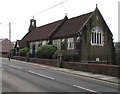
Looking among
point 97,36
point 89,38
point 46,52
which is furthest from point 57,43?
point 97,36

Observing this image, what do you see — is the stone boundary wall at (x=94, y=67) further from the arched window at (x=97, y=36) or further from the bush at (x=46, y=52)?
the arched window at (x=97, y=36)

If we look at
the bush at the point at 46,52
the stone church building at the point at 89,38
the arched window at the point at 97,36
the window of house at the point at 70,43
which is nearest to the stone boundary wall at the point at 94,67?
the bush at the point at 46,52

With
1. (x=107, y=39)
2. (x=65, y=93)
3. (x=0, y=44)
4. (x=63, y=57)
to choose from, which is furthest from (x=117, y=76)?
(x=0, y=44)

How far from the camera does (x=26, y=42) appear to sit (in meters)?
58.6

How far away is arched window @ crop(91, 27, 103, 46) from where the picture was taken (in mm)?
38997

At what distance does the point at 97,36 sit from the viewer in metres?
39.7

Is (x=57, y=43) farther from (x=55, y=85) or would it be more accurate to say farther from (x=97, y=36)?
(x=55, y=85)

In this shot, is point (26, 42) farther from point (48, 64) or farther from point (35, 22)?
point (48, 64)

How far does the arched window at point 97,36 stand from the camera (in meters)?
39.0

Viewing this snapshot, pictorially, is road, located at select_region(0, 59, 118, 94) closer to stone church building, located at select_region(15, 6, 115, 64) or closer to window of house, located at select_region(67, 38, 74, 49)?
stone church building, located at select_region(15, 6, 115, 64)

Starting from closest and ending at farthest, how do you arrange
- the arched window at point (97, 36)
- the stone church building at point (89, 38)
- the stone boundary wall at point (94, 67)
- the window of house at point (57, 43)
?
the stone boundary wall at point (94, 67)
the stone church building at point (89, 38)
the arched window at point (97, 36)
the window of house at point (57, 43)

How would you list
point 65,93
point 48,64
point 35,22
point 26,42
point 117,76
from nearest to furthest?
1. point 65,93
2. point 117,76
3. point 48,64
4. point 26,42
5. point 35,22

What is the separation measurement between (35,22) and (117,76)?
173 ft

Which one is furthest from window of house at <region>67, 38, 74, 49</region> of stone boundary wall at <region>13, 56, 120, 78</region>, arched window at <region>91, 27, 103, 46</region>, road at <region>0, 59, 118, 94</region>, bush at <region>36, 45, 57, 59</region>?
road at <region>0, 59, 118, 94</region>
